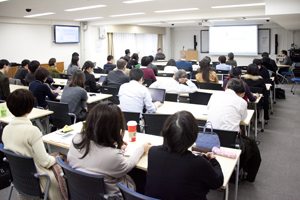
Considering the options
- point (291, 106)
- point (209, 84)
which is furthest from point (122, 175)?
point (291, 106)

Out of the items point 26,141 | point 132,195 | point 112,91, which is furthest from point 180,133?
point 112,91

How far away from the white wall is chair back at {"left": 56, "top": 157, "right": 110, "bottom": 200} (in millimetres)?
8914

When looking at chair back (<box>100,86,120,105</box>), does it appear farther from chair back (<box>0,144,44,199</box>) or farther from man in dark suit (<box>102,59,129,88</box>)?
chair back (<box>0,144,44,199</box>)

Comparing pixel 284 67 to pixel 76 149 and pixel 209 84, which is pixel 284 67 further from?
pixel 76 149

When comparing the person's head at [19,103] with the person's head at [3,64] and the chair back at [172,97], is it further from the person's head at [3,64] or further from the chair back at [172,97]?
the person's head at [3,64]

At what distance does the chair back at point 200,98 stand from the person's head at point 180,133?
2900mm

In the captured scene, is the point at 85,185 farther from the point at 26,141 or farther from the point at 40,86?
the point at 40,86

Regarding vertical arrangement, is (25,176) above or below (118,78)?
below

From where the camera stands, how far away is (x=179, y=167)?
5.47ft

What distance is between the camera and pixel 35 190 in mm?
2268

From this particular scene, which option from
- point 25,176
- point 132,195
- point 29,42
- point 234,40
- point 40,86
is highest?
point 234,40

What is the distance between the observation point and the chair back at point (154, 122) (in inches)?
129

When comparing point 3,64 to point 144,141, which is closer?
point 144,141

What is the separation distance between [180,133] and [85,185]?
0.78 meters
